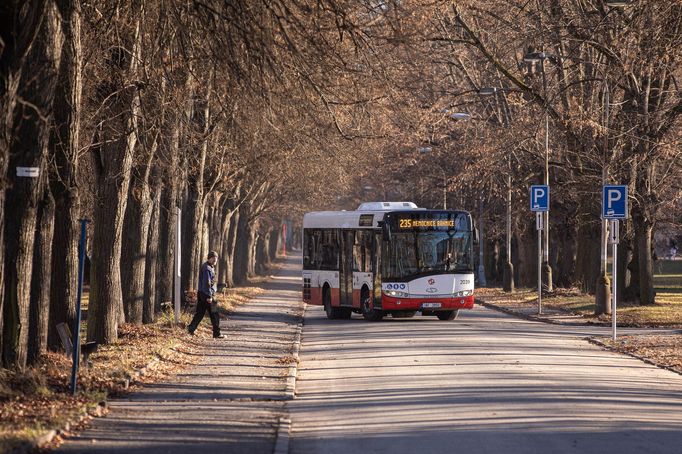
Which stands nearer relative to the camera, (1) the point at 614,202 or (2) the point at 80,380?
(2) the point at 80,380

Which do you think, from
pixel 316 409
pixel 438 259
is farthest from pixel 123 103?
pixel 438 259

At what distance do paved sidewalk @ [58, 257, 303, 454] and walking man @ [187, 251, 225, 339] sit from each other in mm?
2088

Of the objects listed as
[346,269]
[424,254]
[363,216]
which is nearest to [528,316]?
[424,254]

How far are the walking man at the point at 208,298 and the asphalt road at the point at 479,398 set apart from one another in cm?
225

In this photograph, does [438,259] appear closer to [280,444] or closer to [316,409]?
[316,409]

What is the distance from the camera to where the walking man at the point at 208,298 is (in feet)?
85.1

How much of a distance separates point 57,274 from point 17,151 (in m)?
3.77

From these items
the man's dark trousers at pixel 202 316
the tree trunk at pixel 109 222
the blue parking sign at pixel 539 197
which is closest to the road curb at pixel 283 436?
the tree trunk at pixel 109 222

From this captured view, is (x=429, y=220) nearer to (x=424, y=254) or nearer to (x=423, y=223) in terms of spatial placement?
(x=423, y=223)

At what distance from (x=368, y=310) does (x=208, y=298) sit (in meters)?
8.64

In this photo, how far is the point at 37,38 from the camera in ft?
48.3

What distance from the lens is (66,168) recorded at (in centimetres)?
1666

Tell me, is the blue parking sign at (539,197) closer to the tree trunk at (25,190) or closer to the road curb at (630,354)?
the road curb at (630,354)

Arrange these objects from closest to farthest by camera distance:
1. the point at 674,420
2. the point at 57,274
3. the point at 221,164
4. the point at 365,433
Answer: the point at 365,433 < the point at 674,420 < the point at 57,274 < the point at 221,164
